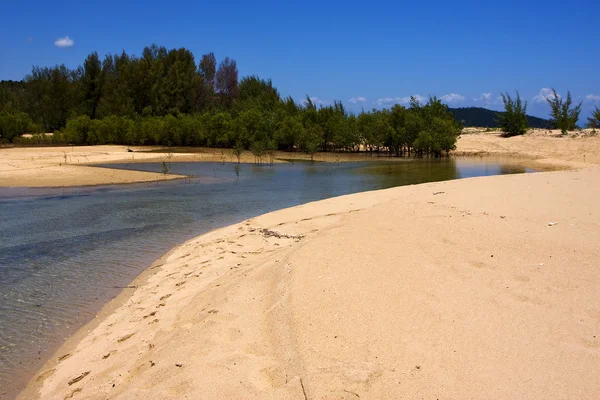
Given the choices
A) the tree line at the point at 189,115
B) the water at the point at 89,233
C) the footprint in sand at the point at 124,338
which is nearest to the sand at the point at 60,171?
the water at the point at 89,233

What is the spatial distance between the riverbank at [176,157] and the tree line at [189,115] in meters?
2.43

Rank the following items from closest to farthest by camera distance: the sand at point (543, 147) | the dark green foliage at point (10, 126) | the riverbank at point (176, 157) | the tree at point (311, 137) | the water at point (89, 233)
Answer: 1. the water at point (89, 233)
2. the riverbank at point (176, 157)
3. the sand at point (543, 147)
4. the tree at point (311, 137)
5. the dark green foliage at point (10, 126)

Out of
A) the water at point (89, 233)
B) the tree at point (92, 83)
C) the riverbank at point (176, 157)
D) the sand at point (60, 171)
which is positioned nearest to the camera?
the water at point (89, 233)

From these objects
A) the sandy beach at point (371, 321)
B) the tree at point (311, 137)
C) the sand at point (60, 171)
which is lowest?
the sandy beach at point (371, 321)

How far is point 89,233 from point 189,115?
153ft

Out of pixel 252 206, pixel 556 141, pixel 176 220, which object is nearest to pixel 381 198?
pixel 252 206

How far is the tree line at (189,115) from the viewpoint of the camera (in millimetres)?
45062

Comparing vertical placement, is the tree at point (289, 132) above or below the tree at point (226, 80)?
below

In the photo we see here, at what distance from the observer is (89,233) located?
39.7 ft

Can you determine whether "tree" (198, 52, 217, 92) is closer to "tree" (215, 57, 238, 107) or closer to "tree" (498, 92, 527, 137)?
"tree" (215, 57, 238, 107)

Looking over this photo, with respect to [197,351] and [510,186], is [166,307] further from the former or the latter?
[510,186]

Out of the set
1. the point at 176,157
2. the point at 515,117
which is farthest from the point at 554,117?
the point at 176,157

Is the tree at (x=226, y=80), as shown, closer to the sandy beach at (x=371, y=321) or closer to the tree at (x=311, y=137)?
the tree at (x=311, y=137)

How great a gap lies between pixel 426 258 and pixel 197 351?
9.48ft
